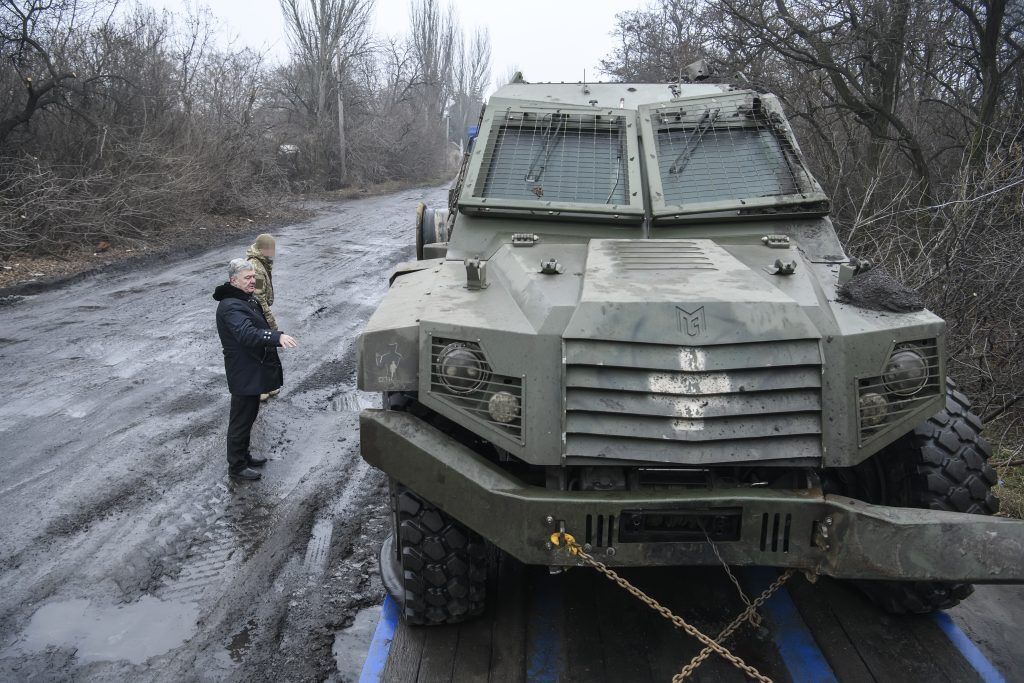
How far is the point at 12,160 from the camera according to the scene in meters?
12.2

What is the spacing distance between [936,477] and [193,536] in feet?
11.6

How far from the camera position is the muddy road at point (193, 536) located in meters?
3.46

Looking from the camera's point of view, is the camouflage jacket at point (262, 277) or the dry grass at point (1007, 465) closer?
the dry grass at point (1007, 465)

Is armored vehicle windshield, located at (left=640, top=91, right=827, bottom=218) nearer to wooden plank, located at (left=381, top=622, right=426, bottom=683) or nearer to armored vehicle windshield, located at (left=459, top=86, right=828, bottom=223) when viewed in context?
armored vehicle windshield, located at (left=459, top=86, right=828, bottom=223)

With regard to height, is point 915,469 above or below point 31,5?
below

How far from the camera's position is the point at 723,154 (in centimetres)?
471

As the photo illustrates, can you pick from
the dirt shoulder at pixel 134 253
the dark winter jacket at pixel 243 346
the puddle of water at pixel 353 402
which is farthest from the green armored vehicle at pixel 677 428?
the dirt shoulder at pixel 134 253

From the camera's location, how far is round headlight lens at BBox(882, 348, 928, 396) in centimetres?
319

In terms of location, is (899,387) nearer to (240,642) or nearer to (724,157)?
(724,157)

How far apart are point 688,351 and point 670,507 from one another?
0.55 metres

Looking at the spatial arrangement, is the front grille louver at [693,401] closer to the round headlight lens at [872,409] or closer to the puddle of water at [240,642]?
the round headlight lens at [872,409]

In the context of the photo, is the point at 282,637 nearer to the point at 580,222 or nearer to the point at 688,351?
the point at 688,351

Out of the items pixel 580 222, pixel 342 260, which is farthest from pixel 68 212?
pixel 580 222

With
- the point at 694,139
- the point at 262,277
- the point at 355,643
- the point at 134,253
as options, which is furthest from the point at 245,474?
the point at 134,253
